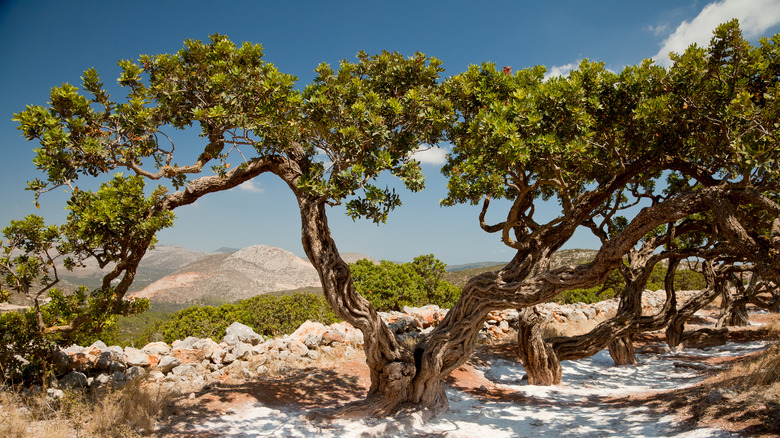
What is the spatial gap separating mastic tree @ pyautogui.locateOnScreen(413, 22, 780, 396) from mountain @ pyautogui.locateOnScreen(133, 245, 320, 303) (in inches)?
1443

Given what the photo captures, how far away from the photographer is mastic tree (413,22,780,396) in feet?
17.4

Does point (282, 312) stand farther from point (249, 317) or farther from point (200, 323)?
point (200, 323)

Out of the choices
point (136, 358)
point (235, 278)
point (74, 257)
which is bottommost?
point (136, 358)

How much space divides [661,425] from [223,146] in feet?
21.9

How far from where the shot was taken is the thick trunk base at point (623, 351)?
9434 mm

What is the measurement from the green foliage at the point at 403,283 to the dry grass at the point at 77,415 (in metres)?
7.46

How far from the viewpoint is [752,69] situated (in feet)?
19.0

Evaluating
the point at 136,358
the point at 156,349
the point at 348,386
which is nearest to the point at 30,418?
the point at 136,358

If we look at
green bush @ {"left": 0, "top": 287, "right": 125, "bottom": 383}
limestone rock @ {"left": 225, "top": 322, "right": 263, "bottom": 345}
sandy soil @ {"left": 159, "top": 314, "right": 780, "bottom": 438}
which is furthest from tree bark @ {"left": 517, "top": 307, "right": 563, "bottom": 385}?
green bush @ {"left": 0, "top": 287, "right": 125, "bottom": 383}

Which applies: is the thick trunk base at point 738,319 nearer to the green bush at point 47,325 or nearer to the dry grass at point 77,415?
the dry grass at point 77,415

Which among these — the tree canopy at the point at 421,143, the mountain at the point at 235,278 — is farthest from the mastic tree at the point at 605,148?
the mountain at the point at 235,278

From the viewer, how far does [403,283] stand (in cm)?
A: 1329

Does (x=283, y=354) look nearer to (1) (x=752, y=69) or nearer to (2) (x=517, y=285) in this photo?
(2) (x=517, y=285)

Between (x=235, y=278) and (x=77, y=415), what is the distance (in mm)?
44520
